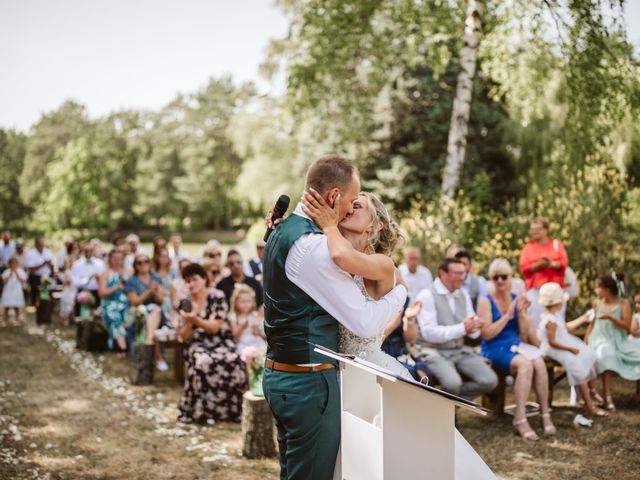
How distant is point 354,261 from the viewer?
2240 mm

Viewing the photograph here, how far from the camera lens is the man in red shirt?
7316 mm

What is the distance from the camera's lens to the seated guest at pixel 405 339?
212 inches

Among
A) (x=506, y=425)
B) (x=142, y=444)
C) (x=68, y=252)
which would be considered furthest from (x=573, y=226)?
(x=68, y=252)

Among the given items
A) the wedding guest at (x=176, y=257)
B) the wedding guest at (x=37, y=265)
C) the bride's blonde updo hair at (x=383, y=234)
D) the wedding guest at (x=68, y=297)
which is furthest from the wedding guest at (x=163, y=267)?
the bride's blonde updo hair at (x=383, y=234)

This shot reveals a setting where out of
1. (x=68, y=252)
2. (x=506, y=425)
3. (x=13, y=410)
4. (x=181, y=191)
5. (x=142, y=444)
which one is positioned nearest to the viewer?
(x=142, y=444)

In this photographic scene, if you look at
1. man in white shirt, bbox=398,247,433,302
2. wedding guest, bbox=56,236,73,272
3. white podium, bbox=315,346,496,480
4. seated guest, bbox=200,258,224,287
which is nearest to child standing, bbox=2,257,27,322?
wedding guest, bbox=56,236,73,272

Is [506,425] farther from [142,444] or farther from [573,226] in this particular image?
[573,226]

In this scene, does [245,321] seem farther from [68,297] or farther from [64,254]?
[64,254]

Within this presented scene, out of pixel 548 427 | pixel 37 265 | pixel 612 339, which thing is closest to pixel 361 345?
pixel 548 427

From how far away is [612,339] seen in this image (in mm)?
6078

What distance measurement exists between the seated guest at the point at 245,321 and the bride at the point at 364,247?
395 centimetres

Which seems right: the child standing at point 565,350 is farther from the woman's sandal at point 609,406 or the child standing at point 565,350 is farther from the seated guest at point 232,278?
the seated guest at point 232,278

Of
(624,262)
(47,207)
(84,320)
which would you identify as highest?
(47,207)

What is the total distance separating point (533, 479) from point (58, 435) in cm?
406
